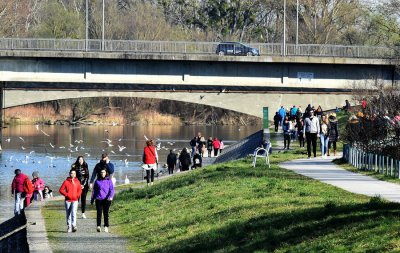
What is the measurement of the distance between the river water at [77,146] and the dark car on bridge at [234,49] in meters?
7.86

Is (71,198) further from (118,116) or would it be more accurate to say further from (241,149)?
(118,116)

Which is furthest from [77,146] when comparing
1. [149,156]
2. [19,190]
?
[19,190]

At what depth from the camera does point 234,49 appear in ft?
229

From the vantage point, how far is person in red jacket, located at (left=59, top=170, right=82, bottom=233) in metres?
27.3

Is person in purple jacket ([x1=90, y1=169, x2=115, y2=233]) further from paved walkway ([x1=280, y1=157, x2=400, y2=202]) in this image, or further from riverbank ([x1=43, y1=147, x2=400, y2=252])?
paved walkway ([x1=280, y1=157, x2=400, y2=202])

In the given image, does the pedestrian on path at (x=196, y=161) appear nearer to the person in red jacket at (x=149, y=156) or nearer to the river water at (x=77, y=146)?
the river water at (x=77, y=146)

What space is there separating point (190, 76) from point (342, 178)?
3485 centimetres

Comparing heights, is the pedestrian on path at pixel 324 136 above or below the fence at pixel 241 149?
above

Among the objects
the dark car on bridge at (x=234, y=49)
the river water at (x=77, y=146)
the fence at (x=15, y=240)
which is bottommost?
the river water at (x=77, y=146)

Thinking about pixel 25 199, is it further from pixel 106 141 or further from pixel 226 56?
pixel 106 141

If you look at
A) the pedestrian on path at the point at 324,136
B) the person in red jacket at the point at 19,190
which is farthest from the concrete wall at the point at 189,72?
the person in red jacket at the point at 19,190

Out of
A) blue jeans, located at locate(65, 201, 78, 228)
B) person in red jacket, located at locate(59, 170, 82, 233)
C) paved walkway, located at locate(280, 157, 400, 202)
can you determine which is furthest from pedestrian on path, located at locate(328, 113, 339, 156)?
blue jeans, located at locate(65, 201, 78, 228)

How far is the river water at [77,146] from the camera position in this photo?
64.1 metres

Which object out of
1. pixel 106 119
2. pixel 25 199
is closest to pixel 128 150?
pixel 106 119
